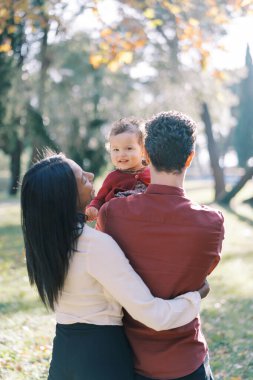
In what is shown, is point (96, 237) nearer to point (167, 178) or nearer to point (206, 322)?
point (167, 178)

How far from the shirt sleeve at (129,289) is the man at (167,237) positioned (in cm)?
7

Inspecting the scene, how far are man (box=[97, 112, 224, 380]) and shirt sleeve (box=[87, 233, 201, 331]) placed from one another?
0.07m

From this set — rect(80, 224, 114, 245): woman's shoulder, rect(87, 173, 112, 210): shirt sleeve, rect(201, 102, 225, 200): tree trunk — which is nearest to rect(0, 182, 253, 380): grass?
rect(87, 173, 112, 210): shirt sleeve

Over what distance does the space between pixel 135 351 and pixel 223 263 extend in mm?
8591

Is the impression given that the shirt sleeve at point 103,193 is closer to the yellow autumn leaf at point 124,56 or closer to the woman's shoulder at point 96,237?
the woman's shoulder at point 96,237

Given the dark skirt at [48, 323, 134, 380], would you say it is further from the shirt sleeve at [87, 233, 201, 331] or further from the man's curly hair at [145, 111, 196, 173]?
the man's curly hair at [145, 111, 196, 173]

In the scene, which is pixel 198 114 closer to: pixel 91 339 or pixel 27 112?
pixel 27 112

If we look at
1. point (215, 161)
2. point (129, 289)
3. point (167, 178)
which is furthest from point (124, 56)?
point (215, 161)

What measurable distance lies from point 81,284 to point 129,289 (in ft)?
0.78

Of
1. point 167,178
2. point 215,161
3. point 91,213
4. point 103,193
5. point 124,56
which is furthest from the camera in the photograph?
point 215,161

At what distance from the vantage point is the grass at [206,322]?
4996 millimetres

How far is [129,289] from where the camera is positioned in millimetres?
2078

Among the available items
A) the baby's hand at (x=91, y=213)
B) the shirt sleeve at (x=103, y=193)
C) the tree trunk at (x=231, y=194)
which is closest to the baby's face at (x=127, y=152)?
the shirt sleeve at (x=103, y=193)

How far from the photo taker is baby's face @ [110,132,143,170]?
322cm
